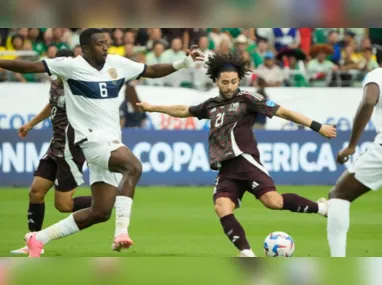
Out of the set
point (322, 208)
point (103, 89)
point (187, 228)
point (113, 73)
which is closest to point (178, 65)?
point (113, 73)

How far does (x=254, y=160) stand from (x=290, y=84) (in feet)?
40.0

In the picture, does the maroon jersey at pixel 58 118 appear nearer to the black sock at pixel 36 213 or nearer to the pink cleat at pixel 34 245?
the black sock at pixel 36 213

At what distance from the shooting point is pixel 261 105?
913cm

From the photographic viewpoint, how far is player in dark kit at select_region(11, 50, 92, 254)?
10.6 metres

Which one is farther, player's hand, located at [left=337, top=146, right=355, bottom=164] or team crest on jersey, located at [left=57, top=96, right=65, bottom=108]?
team crest on jersey, located at [left=57, top=96, right=65, bottom=108]

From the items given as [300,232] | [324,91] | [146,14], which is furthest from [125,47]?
[146,14]

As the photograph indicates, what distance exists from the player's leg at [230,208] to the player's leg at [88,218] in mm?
1070

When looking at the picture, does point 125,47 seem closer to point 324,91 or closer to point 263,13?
point 324,91

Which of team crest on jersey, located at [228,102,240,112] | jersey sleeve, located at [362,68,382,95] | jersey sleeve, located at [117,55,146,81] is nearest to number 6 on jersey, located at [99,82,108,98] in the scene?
jersey sleeve, located at [117,55,146,81]

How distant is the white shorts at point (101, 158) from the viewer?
354 inches

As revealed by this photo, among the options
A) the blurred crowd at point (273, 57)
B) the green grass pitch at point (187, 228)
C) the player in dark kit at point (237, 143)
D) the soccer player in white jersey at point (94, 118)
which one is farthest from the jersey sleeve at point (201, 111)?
the blurred crowd at point (273, 57)

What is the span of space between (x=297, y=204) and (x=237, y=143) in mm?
861

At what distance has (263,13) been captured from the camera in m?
4.60

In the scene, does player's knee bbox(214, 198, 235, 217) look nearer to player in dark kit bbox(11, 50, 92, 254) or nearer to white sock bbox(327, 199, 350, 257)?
white sock bbox(327, 199, 350, 257)
